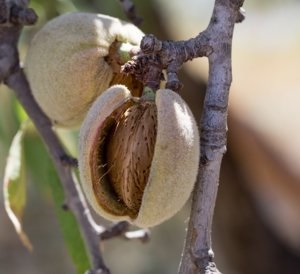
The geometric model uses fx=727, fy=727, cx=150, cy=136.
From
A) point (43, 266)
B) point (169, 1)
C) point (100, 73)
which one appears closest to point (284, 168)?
point (169, 1)

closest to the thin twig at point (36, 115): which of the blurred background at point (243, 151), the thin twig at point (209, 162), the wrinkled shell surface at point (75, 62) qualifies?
the wrinkled shell surface at point (75, 62)

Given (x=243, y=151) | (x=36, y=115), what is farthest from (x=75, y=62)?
(x=243, y=151)

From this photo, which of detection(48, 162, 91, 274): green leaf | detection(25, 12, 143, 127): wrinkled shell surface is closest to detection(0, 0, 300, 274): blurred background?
detection(48, 162, 91, 274): green leaf

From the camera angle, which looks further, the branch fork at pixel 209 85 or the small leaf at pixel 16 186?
the small leaf at pixel 16 186

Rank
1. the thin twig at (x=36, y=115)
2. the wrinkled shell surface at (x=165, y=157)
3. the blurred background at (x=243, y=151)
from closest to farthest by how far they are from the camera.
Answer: the wrinkled shell surface at (x=165, y=157) < the thin twig at (x=36, y=115) < the blurred background at (x=243, y=151)

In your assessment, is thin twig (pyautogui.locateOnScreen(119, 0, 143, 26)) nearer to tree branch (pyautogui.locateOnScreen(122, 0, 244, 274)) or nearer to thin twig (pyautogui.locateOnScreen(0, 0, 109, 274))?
thin twig (pyautogui.locateOnScreen(0, 0, 109, 274))

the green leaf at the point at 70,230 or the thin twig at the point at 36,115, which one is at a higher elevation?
the thin twig at the point at 36,115

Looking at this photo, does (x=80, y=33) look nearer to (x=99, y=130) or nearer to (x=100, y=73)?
(x=100, y=73)

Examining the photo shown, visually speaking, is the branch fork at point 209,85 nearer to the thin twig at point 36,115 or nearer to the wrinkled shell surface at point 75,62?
the wrinkled shell surface at point 75,62
